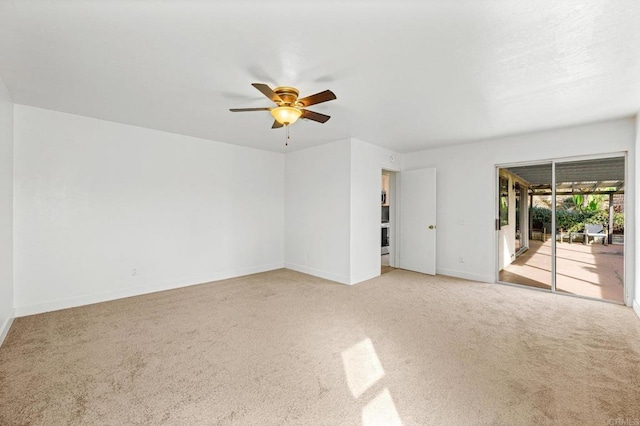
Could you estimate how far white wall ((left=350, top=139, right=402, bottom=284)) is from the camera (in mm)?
4887

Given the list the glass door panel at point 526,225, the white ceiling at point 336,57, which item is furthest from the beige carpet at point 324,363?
the white ceiling at point 336,57

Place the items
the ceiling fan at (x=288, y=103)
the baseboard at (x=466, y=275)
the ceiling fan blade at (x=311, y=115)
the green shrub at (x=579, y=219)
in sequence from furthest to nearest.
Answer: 1. the baseboard at (x=466, y=275)
2. the green shrub at (x=579, y=219)
3. the ceiling fan blade at (x=311, y=115)
4. the ceiling fan at (x=288, y=103)

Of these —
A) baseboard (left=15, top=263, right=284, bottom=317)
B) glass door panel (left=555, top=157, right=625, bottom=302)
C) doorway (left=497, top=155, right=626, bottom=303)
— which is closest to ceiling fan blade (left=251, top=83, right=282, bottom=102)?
baseboard (left=15, top=263, right=284, bottom=317)

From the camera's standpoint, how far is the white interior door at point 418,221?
5586mm

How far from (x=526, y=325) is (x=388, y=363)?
188 centimetres

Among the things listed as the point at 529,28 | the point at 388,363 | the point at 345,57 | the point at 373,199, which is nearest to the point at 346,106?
the point at 345,57

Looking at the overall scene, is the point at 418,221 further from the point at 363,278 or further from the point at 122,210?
the point at 122,210

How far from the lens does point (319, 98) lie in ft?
8.32

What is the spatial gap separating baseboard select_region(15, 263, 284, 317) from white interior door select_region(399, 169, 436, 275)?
10.7 feet

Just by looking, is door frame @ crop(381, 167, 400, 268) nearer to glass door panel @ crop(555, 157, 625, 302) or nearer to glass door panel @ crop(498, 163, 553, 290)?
glass door panel @ crop(498, 163, 553, 290)

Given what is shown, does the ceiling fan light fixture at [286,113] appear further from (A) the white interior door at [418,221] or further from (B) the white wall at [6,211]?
(A) the white interior door at [418,221]

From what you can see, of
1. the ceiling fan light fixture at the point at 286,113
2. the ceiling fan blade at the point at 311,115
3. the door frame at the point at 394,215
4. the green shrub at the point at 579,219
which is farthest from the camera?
the door frame at the point at 394,215

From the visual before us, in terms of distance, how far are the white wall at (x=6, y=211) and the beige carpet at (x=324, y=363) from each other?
24 centimetres

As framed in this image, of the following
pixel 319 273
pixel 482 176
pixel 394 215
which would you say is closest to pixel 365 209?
pixel 394 215
